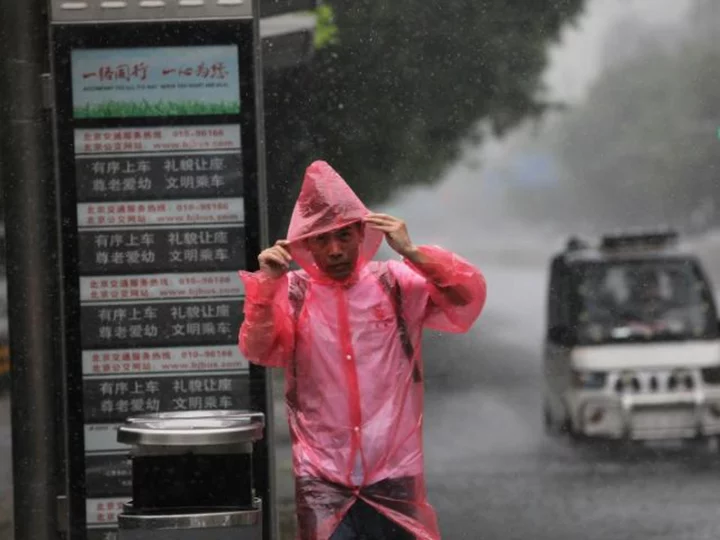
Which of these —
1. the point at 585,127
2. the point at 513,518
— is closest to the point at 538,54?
the point at 585,127

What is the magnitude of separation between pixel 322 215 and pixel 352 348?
396 mm

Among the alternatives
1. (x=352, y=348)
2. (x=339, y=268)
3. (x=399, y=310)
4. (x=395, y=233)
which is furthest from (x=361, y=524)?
(x=395, y=233)

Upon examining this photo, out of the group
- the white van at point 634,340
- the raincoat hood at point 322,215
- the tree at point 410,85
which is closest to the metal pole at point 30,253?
the tree at point 410,85

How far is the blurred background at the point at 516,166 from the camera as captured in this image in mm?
6699

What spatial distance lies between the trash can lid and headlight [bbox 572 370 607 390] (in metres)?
1.97

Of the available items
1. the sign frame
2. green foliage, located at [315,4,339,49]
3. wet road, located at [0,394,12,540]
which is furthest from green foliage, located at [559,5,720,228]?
wet road, located at [0,394,12,540]

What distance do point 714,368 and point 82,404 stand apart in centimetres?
234

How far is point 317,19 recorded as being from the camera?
22.2ft

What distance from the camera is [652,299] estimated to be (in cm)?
666

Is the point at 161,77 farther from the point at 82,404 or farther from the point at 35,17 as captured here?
the point at 82,404

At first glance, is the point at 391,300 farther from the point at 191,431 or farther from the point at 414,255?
the point at 191,431

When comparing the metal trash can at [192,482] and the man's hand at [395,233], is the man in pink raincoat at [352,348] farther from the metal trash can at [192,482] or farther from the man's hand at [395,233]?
the metal trash can at [192,482]

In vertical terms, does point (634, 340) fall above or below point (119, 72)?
below

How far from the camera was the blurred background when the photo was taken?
22.0 ft
